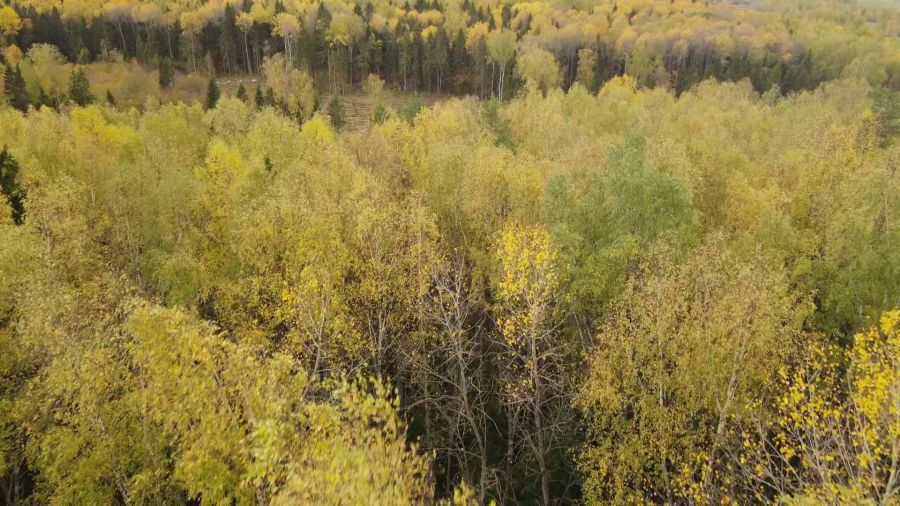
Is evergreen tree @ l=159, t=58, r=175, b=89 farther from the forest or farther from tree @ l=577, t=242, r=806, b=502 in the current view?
tree @ l=577, t=242, r=806, b=502

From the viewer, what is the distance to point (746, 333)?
59.3ft

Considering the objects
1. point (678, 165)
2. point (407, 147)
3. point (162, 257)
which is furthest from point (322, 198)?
point (407, 147)

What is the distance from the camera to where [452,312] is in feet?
82.5

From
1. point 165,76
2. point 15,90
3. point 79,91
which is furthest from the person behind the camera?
point 165,76

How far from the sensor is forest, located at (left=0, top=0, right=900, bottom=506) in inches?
610

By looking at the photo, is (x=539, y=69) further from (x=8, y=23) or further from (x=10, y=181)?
(x=8, y=23)

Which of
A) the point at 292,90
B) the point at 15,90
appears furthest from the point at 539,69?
the point at 15,90

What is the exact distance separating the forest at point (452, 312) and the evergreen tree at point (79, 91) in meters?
24.4

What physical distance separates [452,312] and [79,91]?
317ft

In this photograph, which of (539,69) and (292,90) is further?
(539,69)

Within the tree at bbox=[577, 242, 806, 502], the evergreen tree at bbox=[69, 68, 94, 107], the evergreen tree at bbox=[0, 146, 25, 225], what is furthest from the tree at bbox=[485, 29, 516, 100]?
the tree at bbox=[577, 242, 806, 502]

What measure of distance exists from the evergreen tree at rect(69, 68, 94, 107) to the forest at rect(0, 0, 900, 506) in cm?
2436

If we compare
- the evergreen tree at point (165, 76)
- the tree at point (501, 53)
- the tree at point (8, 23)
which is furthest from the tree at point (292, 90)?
the tree at point (8, 23)

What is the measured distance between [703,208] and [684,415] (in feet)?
86.8
